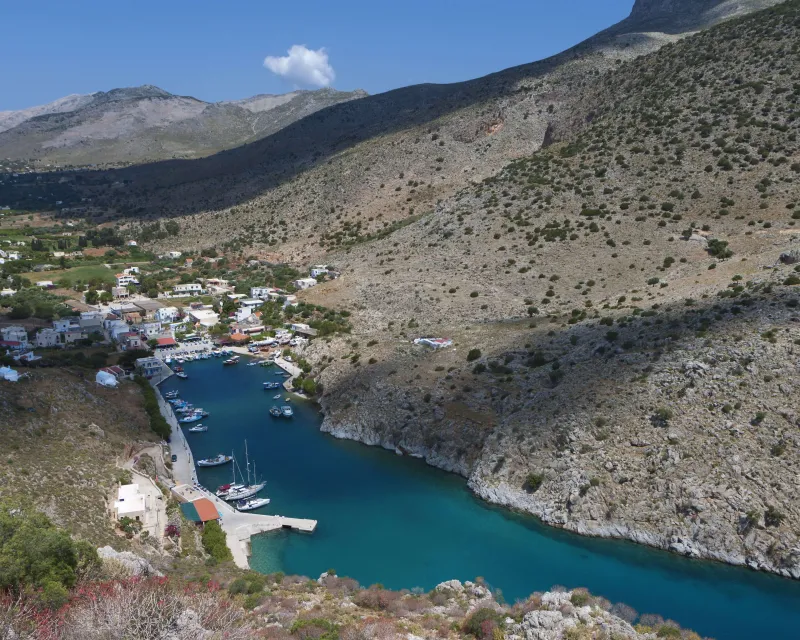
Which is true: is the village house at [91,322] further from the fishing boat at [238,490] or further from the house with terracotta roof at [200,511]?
the house with terracotta roof at [200,511]

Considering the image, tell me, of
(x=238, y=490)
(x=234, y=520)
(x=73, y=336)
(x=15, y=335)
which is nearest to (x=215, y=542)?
(x=234, y=520)

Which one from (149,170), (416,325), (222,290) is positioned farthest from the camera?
(149,170)

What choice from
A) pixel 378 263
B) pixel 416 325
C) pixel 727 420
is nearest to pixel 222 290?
pixel 378 263

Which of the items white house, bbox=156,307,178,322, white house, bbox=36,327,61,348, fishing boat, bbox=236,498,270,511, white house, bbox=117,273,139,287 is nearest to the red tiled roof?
fishing boat, bbox=236,498,270,511

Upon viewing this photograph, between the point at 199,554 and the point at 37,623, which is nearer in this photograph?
the point at 37,623

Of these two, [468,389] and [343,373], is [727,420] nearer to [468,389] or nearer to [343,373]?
[468,389]

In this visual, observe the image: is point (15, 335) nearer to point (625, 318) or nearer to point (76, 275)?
point (76, 275)
